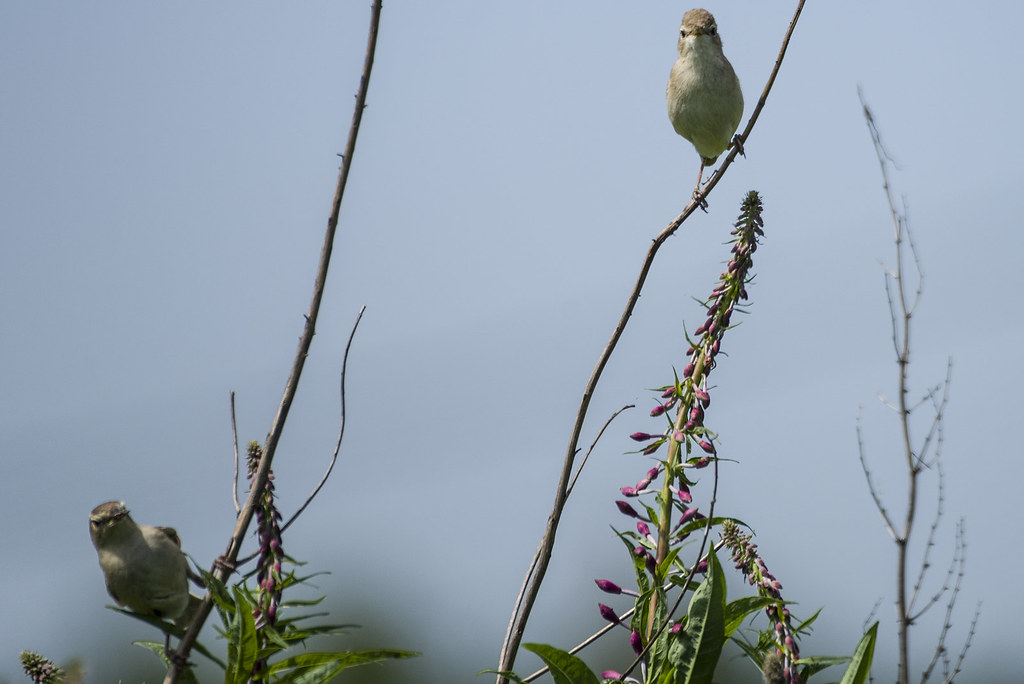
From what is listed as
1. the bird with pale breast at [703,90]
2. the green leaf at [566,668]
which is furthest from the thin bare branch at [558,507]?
the bird with pale breast at [703,90]

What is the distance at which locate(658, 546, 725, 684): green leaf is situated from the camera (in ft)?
6.48

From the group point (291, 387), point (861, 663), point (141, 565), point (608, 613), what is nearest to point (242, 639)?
point (291, 387)

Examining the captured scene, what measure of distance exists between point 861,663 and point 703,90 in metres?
4.75

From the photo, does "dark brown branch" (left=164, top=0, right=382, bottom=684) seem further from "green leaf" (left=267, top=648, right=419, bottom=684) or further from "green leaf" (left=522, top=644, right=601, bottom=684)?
"green leaf" (left=522, top=644, right=601, bottom=684)

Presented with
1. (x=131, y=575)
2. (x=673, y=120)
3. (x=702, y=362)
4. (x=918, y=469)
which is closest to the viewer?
(x=918, y=469)

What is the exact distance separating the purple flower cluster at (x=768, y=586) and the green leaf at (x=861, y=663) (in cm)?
16

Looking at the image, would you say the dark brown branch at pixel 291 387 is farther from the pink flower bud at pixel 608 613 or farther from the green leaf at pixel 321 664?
the pink flower bud at pixel 608 613

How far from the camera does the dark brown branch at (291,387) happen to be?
1.77 metres

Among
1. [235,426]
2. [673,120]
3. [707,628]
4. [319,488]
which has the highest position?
[673,120]

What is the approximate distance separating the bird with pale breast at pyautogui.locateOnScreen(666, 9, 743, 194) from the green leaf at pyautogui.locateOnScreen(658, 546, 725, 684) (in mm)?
4457

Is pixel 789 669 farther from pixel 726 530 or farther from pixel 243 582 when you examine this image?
pixel 243 582

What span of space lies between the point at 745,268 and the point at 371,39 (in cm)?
115

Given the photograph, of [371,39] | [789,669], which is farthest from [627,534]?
[371,39]

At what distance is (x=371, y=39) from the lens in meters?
1.97
